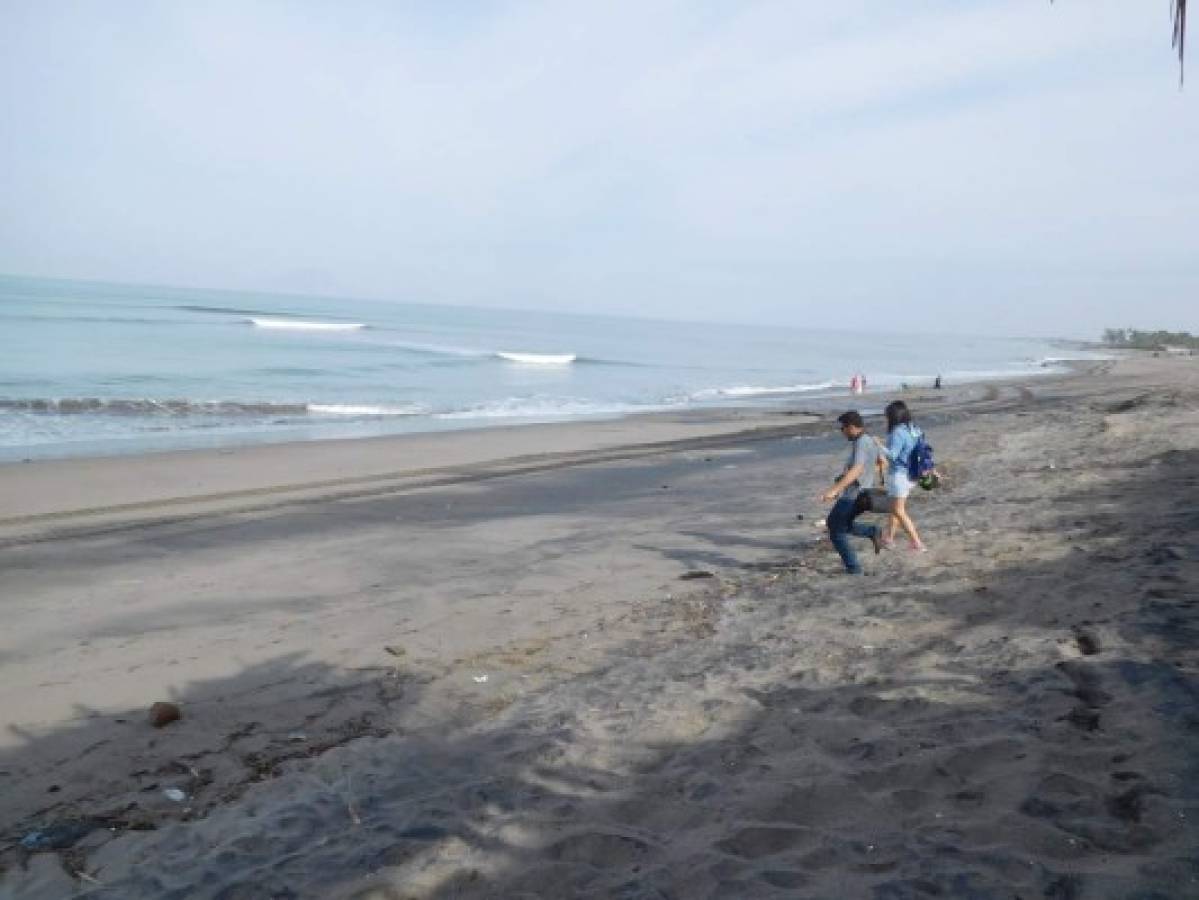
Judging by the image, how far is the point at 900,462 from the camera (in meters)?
8.50

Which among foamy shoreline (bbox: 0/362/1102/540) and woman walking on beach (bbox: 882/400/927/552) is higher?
woman walking on beach (bbox: 882/400/927/552)

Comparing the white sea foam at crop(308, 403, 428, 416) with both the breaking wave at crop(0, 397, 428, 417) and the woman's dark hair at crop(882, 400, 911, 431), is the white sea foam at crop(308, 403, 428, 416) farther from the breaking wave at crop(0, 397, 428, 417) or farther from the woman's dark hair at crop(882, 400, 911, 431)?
the woman's dark hair at crop(882, 400, 911, 431)

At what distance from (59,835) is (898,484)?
22.8 feet

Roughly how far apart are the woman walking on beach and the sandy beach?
15.8 inches

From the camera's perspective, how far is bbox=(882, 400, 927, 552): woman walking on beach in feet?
27.5

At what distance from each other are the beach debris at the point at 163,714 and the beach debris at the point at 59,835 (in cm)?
107

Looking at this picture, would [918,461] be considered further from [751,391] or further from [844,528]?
[751,391]

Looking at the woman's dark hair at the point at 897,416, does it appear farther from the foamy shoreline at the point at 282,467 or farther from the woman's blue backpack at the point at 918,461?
the foamy shoreline at the point at 282,467

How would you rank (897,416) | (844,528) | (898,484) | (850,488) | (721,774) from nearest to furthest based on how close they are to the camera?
(721,774) < (844,528) < (850,488) < (898,484) < (897,416)

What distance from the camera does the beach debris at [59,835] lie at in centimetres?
415

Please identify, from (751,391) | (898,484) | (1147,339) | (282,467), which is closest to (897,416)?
(898,484)

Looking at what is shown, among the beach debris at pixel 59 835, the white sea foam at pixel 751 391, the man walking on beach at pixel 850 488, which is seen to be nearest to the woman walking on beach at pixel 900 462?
the man walking on beach at pixel 850 488

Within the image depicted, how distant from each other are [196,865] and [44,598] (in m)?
5.60

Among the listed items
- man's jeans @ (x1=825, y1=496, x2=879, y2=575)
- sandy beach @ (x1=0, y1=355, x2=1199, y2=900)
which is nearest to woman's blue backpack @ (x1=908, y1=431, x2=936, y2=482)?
sandy beach @ (x1=0, y1=355, x2=1199, y2=900)
